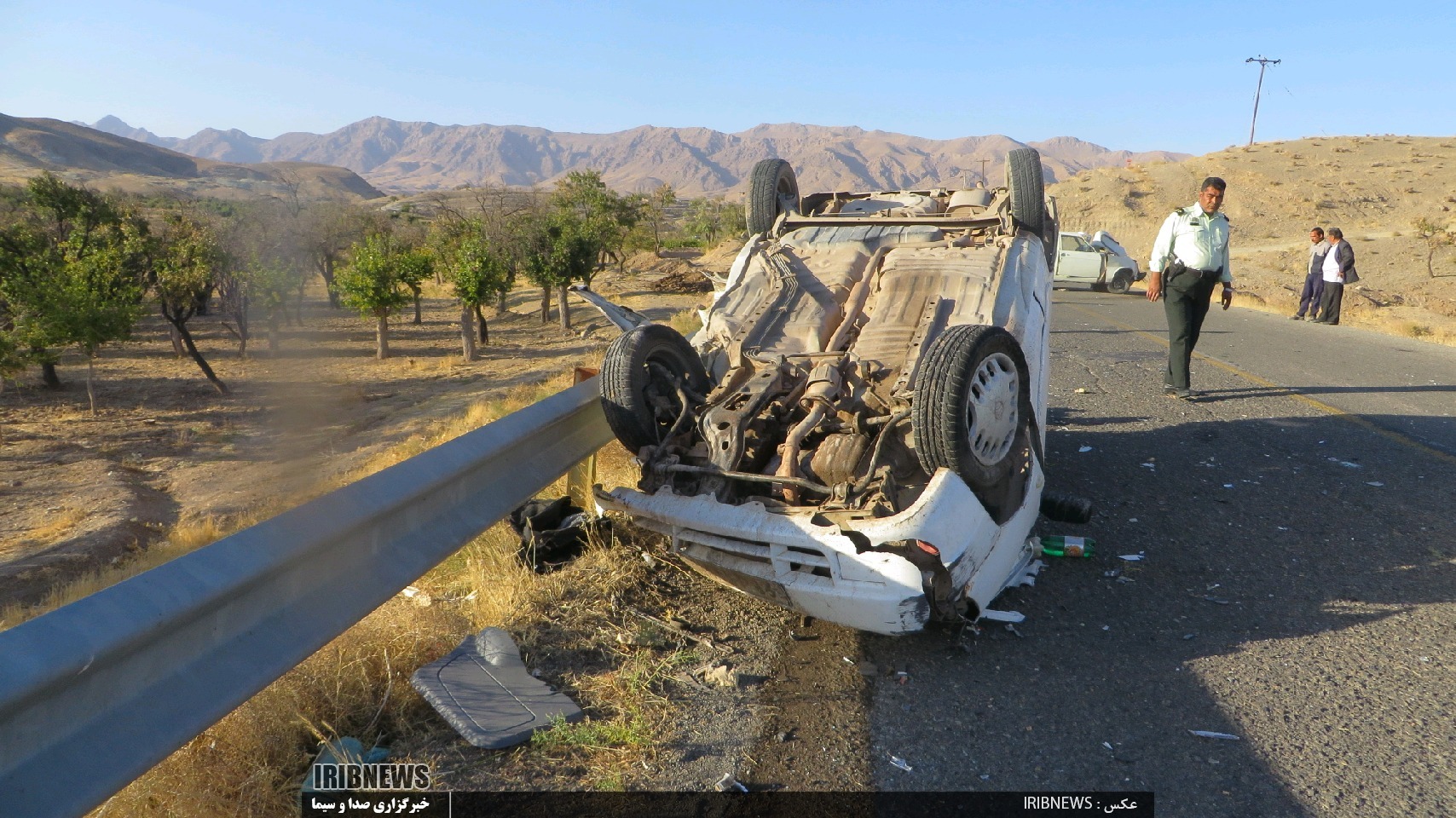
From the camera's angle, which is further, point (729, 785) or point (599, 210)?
point (599, 210)

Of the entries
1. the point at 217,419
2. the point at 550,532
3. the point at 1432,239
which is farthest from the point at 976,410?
the point at 1432,239

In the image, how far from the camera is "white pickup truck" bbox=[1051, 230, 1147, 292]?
24062 millimetres

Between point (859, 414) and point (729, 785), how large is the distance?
6.55 feet

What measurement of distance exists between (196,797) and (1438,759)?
3705mm

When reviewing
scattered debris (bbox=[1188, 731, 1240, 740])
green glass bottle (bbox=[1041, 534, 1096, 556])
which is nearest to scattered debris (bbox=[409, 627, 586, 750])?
scattered debris (bbox=[1188, 731, 1240, 740])

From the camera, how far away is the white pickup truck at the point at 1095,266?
24.1 meters

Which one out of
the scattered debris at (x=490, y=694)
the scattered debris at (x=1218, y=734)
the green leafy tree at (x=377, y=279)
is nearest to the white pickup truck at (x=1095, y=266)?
the green leafy tree at (x=377, y=279)

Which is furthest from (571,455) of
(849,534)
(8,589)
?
(8,589)

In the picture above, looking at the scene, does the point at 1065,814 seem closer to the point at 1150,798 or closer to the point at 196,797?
the point at 1150,798

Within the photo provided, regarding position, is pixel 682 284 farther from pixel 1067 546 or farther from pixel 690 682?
pixel 690 682

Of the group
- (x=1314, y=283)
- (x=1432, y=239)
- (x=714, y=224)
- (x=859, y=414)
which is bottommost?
(x=859, y=414)

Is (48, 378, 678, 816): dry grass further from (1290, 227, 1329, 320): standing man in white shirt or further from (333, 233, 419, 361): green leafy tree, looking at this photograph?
(333, 233, 419, 361): green leafy tree

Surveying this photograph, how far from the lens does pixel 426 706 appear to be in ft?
10.1

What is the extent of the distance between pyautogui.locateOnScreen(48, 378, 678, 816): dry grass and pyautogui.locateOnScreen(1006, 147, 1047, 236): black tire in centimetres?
353
